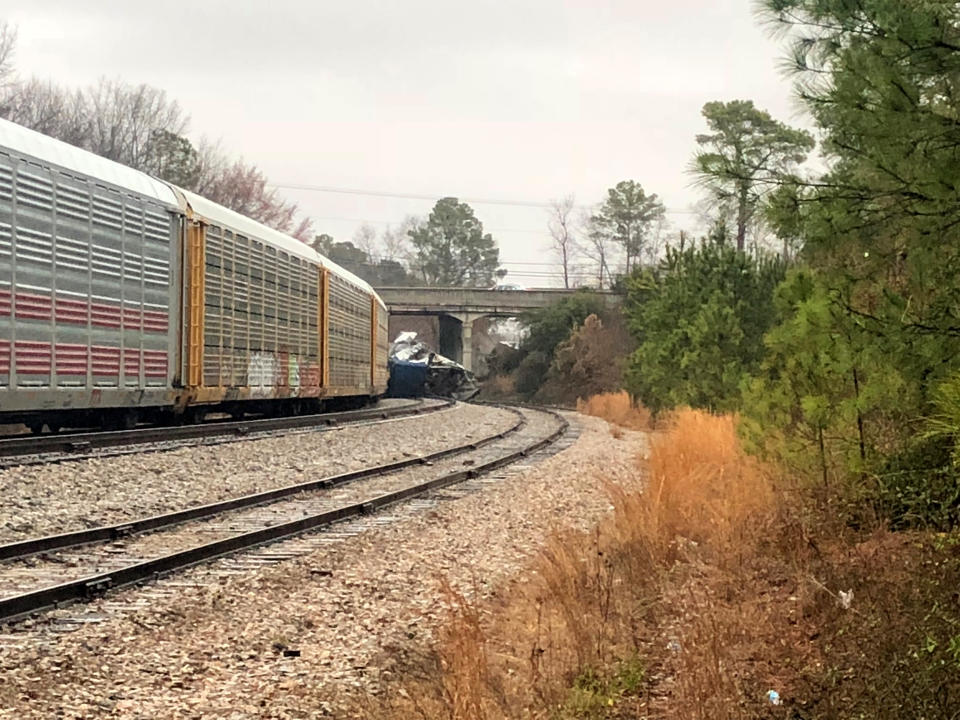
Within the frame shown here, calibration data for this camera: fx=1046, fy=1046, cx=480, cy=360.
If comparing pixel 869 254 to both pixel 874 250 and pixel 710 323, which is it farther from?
pixel 710 323

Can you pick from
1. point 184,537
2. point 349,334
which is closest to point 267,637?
point 184,537

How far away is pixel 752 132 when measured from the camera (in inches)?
1345

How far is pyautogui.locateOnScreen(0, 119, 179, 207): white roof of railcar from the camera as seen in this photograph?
452 inches

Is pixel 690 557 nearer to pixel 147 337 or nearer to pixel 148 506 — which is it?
pixel 148 506

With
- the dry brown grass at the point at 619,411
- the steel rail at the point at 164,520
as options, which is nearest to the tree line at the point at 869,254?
the steel rail at the point at 164,520

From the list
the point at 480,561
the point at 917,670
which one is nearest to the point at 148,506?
the point at 480,561

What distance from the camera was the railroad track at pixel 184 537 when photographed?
668 centimetres

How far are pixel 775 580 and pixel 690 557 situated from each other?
4.29ft

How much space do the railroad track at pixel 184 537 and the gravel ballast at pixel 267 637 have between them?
359 millimetres

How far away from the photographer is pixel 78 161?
12.9 meters

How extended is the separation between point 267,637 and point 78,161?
349 inches

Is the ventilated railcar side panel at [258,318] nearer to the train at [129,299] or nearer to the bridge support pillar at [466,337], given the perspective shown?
the train at [129,299]

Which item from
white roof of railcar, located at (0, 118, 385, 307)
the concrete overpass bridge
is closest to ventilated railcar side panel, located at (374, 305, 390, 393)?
white roof of railcar, located at (0, 118, 385, 307)

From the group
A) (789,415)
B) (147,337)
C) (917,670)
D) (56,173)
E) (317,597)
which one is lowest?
(317,597)
